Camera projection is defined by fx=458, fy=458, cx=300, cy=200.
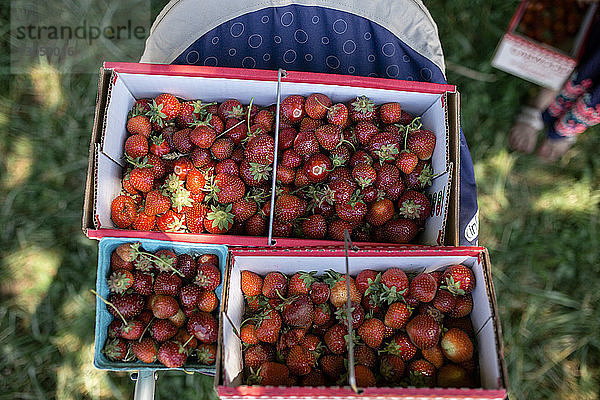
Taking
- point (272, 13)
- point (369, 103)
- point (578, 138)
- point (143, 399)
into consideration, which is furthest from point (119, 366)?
point (578, 138)

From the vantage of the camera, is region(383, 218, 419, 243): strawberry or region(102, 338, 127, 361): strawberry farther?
region(383, 218, 419, 243): strawberry

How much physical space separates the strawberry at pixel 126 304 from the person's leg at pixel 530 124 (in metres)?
2.21

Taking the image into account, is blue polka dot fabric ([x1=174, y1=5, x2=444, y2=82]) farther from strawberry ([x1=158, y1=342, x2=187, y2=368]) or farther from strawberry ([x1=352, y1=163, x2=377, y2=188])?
strawberry ([x1=158, y1=342, x2=187, y2=368])

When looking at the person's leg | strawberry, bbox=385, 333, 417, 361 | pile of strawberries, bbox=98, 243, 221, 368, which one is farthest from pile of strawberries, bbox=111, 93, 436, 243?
the person's leg

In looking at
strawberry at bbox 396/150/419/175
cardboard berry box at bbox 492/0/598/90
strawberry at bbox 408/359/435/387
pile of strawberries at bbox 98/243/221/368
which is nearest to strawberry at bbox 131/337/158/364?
pile of strawberries at bbox 98/243/221/368

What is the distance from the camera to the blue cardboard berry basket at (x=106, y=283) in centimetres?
146

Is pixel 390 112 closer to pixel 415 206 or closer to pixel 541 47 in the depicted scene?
pixel 415 206

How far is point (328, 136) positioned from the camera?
1620mm

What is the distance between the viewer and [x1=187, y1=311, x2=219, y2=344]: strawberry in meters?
1.46

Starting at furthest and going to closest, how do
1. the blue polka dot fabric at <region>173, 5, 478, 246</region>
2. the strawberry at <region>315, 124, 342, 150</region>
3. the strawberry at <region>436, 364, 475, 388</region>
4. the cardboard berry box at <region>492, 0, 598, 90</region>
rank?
the cardboard berry box at <region>492, 0, 598, 90</region> → the blue polka dot fabric at <region>173, 5, 478, 246</region> → the strawberry at <region>315, 124, 342, 150</region> → the strawberry at <region>436, 364, 475, 388</region>

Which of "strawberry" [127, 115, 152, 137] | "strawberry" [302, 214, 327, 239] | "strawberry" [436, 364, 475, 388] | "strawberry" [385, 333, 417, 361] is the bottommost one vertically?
"strawberry" [436, 364, 475, 388]

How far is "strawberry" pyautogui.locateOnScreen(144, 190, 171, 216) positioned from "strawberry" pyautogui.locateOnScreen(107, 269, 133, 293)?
0.73 ft

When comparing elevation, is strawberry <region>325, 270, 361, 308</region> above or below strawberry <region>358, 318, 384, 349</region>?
above

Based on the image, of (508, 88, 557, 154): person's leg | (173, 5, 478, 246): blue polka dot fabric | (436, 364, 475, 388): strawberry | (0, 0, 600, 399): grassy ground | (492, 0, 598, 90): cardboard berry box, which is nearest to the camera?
(436, 364, 475, 388): strawberry
